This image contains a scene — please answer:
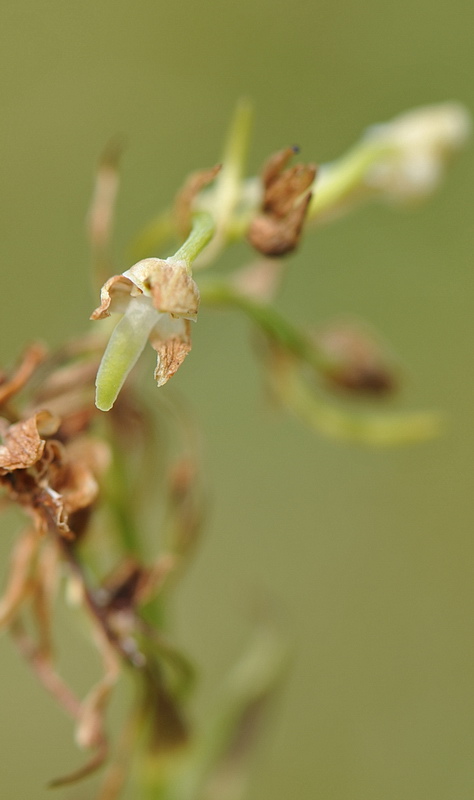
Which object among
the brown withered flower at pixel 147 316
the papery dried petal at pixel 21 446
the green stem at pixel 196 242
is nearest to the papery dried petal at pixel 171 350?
the brown withered flower at pixel 147 316

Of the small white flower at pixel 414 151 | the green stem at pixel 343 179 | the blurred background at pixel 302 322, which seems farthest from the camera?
the blurred background at pixel 302 322

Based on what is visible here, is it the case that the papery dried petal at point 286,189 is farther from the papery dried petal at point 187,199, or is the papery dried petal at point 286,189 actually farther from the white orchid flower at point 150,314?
the white orchid flower at point 150,314

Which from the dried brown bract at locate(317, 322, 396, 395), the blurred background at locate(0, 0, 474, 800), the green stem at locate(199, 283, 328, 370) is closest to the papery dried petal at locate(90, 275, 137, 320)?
the green stem at locate(199, 283, 328, 370)

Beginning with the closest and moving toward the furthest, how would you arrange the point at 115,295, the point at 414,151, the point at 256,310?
the point at 115,295 → the point at 256,310 → the point at 414,151

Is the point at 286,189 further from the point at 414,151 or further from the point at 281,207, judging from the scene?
the point at 414,151

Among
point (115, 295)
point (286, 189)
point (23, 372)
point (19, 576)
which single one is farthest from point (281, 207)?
point (19, 576)

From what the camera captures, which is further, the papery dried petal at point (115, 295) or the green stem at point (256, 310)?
the green stem at point (256, 310)
